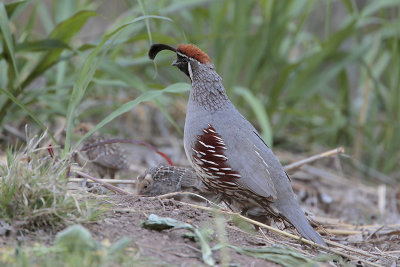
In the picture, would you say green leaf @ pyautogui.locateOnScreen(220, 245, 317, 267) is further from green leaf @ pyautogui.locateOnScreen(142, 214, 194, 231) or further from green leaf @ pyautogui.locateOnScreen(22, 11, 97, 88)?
green leaf @ pyautogui.locateOnScreen(22, 11, 97, 88)

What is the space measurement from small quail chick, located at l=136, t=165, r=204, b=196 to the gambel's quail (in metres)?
0.31

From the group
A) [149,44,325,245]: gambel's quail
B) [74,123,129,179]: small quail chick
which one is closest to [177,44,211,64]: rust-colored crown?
[149,44,325,245]: gambel's quail

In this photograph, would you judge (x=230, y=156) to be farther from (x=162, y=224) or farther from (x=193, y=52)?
(x=162, y=224)

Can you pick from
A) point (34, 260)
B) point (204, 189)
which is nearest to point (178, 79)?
point (204, 189)

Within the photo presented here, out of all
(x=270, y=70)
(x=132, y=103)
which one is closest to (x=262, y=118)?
(x=270, y=70)

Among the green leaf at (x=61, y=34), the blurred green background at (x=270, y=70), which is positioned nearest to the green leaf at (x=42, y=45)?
the green leaf at (x=61, y=34)

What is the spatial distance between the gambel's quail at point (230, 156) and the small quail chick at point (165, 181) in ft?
1.03

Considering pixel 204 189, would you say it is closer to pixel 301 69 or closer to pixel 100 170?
pixel 100 170

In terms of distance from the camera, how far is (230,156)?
4.39m

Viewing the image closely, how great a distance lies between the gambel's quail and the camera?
4.30 m

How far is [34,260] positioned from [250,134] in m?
2.23

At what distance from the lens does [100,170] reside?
219 inches

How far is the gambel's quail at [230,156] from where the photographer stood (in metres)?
4.30

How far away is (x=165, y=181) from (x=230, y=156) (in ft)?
2.09
